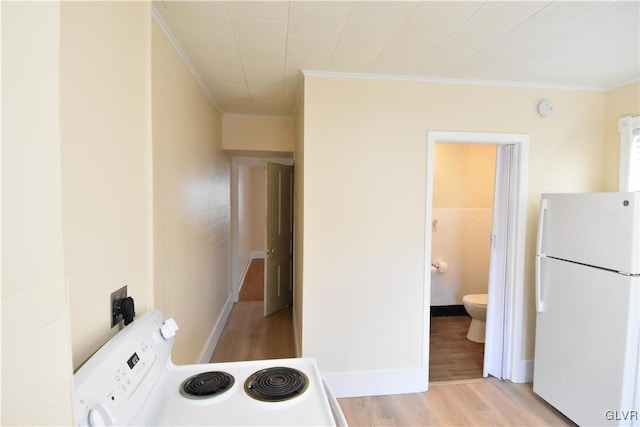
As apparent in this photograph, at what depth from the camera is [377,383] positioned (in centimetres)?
240

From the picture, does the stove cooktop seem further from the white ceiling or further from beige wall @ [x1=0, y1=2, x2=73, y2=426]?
the white ceiling

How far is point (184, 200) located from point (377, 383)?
6.49 feet

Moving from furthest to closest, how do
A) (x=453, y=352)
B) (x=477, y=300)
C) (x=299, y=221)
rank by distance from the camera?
(x=477, y=300) < (x=453, y=352) < (x=299, y=221)

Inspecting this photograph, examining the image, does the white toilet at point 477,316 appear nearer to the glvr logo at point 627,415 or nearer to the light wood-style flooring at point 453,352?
the light wood-style flooring at point 453,352

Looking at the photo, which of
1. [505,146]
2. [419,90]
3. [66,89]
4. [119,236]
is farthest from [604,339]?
[66,89]

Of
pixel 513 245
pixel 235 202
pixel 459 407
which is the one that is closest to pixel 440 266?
pixel 513 245

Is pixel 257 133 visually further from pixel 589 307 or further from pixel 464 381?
pixel 589 307

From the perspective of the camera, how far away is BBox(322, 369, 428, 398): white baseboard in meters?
2.35

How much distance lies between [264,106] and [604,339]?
10.7 feet

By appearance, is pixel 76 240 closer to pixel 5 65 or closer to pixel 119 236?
pixel 119 236

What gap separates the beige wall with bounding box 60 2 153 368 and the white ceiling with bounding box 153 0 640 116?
527mm

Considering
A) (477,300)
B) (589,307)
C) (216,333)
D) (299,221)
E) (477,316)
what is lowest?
(216,333)

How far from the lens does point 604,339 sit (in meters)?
1.85

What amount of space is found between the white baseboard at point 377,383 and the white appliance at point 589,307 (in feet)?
2.94
